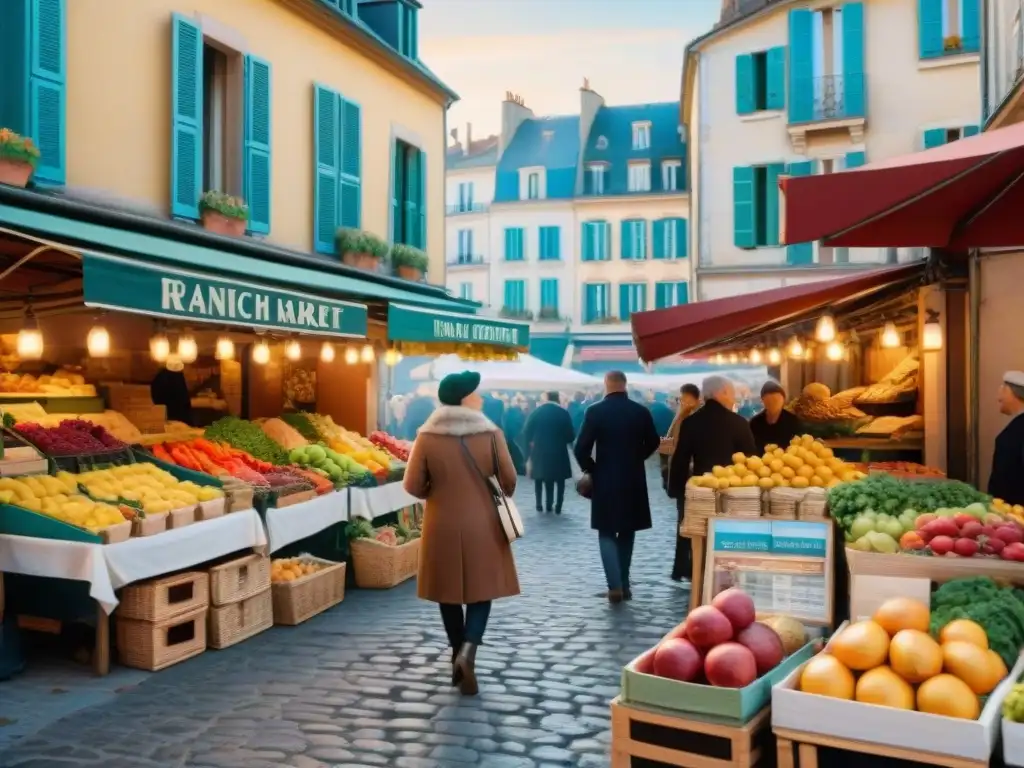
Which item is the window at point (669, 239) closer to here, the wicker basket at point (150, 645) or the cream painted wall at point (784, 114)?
the cream painted wall at point (784, 114)

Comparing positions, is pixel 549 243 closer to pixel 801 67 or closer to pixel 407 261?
pixel 801 67

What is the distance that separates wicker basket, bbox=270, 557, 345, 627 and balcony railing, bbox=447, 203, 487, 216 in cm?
3207

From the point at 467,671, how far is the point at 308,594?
2.42m

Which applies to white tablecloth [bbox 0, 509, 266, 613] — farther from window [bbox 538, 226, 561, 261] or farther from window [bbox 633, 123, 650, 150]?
window [bbox 633, 123, 650, 150]

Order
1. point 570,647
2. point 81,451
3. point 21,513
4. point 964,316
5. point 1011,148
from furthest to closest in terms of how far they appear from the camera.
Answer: point 964,316, point 81,451, point 570,647, point 21,513, point 1011,148

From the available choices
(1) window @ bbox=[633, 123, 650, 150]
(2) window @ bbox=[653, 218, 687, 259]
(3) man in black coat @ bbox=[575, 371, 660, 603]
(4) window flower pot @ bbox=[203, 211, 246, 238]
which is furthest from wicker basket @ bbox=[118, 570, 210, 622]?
(1) window @ bbox=[633, 123, 650, 150]

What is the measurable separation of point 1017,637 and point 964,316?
5.51 metres

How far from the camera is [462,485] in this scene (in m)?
5.71

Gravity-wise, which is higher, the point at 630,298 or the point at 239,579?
the point at 630,298

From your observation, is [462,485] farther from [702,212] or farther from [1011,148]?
[702,212]

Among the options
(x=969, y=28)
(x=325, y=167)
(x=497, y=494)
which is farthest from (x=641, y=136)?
(x=497, y=494)

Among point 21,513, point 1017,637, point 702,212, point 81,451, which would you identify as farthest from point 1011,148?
point 702,212

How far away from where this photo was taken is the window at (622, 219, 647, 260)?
118 ft

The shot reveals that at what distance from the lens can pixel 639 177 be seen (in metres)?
36.5
